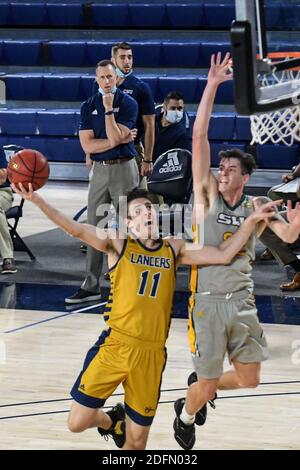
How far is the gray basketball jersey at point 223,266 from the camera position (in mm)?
5703

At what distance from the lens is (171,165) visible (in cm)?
1004

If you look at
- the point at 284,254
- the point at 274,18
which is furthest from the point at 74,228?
the point at 284,254

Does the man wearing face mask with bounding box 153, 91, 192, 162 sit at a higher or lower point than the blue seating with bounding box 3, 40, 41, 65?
lower

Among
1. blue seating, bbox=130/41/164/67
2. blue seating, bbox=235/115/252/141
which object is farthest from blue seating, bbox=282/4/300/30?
blue seating, bbox=130/41/164/67

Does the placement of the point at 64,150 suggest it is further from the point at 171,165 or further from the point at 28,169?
the point at 28,169

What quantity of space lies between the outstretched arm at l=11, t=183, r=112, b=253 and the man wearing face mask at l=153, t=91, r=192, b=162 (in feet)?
16.7

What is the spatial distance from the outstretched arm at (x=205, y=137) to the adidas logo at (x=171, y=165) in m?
4.20

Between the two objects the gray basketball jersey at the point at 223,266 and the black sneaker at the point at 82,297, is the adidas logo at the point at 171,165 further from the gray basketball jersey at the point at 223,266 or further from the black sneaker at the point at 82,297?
the gray basketball jersey at the point at 223,266

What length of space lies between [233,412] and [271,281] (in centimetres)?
354

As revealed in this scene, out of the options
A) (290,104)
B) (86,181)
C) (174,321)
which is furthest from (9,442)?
(86,181)

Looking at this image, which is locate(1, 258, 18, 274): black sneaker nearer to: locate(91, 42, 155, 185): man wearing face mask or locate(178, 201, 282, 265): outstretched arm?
locate(91, 42, 155, 185): man wearing face mask

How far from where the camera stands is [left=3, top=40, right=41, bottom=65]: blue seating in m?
16.7

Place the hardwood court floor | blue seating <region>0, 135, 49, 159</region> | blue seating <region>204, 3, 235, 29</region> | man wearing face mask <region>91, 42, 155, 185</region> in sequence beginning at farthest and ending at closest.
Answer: blue seating <region>204, 3, 235, 29</region>
blue seating <region>0, 135, 49, 159</region>
man wearing face mask <region>91, 42, 155, 185</region>
the hardwood court floor

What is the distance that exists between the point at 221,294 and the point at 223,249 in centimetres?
27
